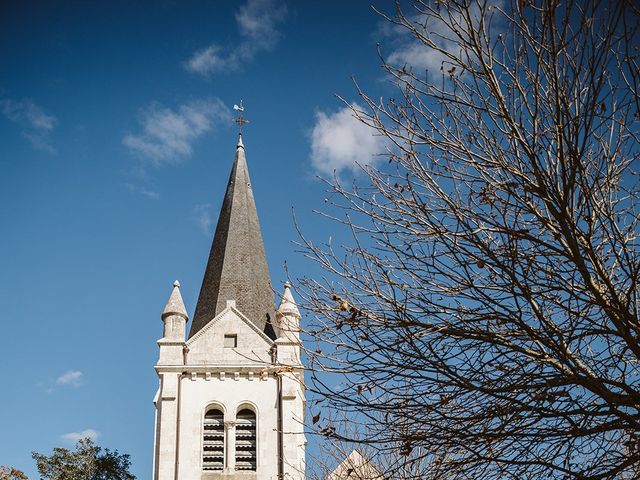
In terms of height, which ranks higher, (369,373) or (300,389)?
(300,389)

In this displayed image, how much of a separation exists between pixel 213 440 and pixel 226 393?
133cm

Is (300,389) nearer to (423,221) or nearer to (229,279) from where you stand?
(229,279)

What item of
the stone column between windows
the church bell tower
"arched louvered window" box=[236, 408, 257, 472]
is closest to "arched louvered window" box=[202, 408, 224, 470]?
the church bell tower

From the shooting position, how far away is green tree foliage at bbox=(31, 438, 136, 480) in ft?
104

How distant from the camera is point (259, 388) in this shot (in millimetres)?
24172

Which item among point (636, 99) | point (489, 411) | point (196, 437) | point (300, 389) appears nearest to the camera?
point (636, 99)

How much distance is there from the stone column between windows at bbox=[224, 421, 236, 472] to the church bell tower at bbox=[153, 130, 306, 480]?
3cm

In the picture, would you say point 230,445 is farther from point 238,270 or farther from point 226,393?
point 238,270

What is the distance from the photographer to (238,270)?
26.7 meters

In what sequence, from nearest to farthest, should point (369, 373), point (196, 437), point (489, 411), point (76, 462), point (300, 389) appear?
point (489, 411) → point (369, 373) → point (196, 437) → point (300, 389) → point (76, 462)

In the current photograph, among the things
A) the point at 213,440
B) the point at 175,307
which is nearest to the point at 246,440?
the point at 213,440

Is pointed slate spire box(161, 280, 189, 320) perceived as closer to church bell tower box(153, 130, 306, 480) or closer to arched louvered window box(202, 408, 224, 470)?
church bell tower box(153, 130, 306, 480)

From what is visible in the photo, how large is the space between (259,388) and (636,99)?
19.4 metres

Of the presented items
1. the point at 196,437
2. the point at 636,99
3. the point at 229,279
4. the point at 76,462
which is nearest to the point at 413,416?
the point at 636,99
